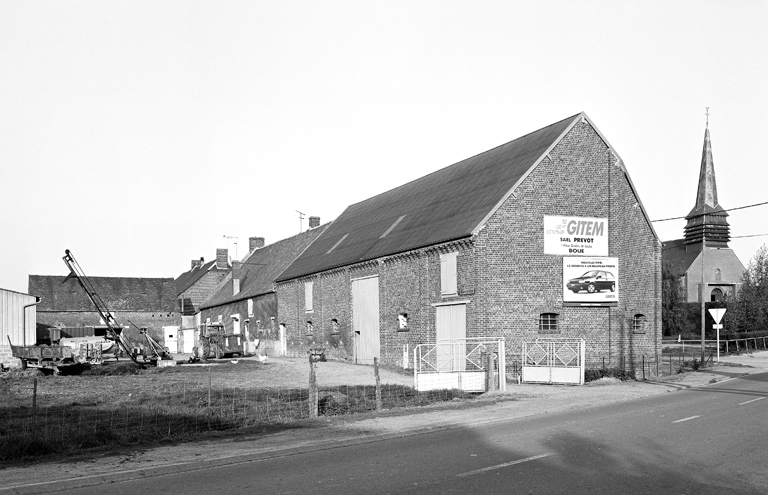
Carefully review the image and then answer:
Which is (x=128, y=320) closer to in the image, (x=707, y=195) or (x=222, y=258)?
(x=222, y=258)

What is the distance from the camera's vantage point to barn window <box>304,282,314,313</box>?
46469 mm

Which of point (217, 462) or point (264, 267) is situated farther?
point (264, 267)

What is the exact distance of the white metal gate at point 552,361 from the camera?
2677 centimetres

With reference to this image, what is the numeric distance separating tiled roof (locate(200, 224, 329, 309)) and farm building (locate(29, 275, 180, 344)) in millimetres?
6141

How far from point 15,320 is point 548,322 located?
3405 cm

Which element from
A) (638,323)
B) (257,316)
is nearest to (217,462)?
(638,323)

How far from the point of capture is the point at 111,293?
75.8 meters

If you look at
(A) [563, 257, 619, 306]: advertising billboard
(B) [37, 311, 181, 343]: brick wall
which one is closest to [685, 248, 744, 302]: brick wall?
(B) [37, 311, 181, 343]: brick wall

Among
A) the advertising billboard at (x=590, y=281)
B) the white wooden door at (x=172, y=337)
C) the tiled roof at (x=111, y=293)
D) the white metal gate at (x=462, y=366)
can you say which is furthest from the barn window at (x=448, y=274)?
the tiled roof at (x=111, y=293)

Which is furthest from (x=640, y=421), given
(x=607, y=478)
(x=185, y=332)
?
(x=185, y=332)

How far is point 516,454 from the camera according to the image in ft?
39.4

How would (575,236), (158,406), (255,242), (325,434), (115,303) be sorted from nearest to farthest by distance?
(325,434) → (158,406) → (575,236) → (115,303) → (255,242)

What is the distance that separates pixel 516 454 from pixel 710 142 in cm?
8966

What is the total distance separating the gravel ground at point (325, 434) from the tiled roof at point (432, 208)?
8351 mm
